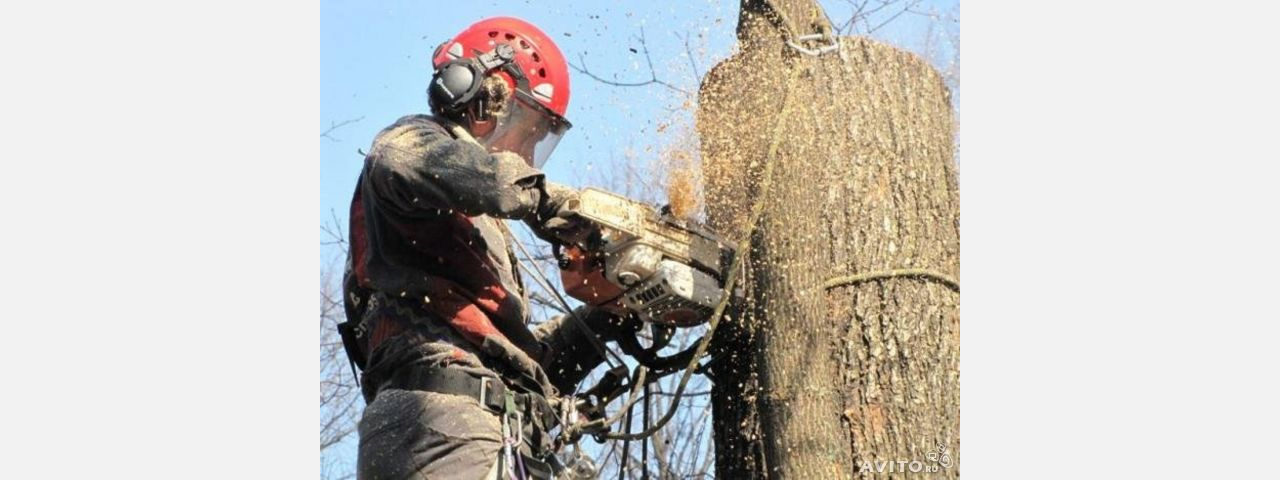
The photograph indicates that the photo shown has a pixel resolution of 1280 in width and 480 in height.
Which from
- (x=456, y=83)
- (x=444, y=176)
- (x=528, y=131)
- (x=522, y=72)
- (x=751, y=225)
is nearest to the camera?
(x=444, y=176)

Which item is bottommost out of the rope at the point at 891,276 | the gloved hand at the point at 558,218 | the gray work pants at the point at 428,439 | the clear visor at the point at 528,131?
the gray work pants at the point at 428,439

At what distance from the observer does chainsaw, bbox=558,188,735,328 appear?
4.20 m

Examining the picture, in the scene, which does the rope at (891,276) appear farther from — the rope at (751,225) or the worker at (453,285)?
the worker at (453,285)

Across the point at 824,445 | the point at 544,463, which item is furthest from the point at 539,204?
the point at 824,445

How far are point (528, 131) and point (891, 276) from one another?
1.24 meters

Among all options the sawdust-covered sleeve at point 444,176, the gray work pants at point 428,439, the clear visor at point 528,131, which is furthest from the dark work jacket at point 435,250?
the clear visor at point 528,131

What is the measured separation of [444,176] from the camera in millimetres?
3795

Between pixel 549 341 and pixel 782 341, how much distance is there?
0.99 metres

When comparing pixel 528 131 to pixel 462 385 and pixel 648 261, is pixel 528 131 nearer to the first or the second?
pixel 648 261

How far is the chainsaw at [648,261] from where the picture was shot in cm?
420

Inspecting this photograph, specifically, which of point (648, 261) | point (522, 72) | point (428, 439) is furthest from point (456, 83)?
point (428, 439)

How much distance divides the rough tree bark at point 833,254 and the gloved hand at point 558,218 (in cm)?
42

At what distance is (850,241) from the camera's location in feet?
12.9

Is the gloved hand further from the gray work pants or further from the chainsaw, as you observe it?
the gray work pants
